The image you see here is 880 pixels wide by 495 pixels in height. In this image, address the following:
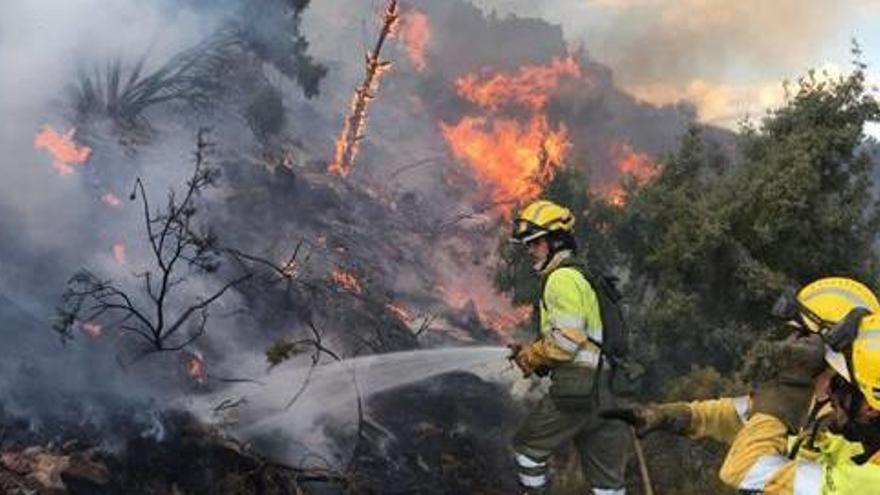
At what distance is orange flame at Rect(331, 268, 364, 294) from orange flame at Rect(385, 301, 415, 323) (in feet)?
1.47

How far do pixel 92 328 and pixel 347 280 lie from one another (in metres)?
4.49

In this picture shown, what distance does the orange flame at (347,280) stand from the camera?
1123cm

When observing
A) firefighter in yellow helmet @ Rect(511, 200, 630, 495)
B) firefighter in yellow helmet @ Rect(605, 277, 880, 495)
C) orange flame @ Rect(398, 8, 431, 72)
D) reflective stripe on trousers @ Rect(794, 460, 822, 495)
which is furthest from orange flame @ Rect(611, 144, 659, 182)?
reflective stripe on trousers @ Rect(794, 460, 822, 495)

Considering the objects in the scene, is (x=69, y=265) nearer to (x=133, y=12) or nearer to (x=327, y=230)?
(x=133, y=12)

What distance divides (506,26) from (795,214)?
20.3m

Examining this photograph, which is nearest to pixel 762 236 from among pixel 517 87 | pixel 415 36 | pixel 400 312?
pixel 400 312

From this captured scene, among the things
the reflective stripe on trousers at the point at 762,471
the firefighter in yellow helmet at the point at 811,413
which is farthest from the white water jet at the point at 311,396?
the reflective stripe on trousers at the point at 762,471

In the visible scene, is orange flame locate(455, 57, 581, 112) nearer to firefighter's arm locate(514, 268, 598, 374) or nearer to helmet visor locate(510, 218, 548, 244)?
helmet visor locate(510, 218, 548, 244)

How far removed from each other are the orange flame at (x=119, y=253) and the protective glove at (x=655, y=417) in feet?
18.2

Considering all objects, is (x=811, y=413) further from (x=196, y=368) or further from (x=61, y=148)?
(x=61, y=148)

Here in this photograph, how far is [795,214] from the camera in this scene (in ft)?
37.5

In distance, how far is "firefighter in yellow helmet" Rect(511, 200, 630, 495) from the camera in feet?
18.4

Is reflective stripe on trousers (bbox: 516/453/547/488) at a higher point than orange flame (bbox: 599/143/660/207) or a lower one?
lower

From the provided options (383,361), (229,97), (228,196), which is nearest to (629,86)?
(229,97)
